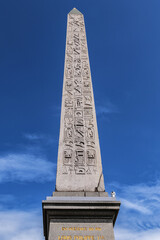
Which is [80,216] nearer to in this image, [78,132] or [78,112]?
[78,132]

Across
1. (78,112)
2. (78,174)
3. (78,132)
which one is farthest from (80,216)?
(78,112)

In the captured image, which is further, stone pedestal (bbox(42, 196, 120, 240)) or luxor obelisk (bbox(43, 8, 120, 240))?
luxor obelisk (bbox(43, 8, 120, 240))

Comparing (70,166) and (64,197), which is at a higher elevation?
(70,166)

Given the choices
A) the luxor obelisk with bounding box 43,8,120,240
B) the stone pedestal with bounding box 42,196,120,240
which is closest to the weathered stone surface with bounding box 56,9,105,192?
the luxor obelisk with bounding box 43,8,120,240

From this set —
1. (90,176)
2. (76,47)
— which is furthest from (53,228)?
(76,47)

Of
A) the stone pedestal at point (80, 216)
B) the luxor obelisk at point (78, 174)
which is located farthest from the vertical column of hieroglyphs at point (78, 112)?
the stone pedestal at point (80, 216)

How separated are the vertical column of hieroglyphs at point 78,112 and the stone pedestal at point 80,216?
107 cm

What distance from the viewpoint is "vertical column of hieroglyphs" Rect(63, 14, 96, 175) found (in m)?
6.90

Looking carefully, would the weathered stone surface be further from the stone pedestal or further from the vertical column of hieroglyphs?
the stone pedestal

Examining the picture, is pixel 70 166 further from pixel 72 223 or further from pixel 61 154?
pixel 72 223

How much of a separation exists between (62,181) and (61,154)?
739 mm

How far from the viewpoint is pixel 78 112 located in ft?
26.0

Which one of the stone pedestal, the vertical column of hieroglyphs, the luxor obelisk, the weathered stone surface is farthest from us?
the vertical column of hieroglyphs

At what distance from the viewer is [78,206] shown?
5.70 m
